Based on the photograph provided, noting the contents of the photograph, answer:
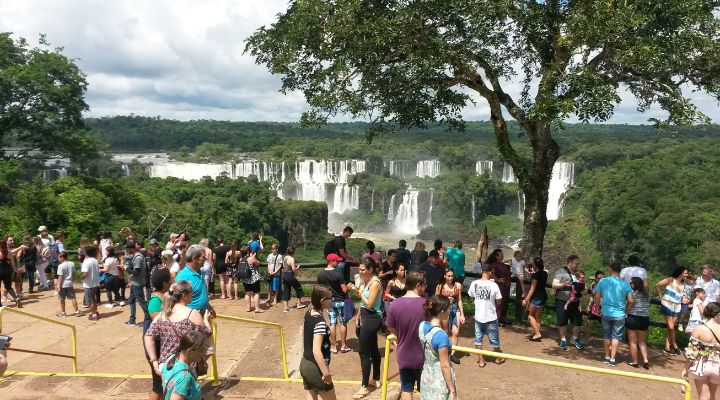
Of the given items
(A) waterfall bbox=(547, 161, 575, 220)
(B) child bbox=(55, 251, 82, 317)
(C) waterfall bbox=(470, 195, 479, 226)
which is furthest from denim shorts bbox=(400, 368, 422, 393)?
(C) waterfall bbox=(470, 195, 479, 226)

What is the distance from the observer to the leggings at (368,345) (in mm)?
6062

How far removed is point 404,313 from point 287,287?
4924 millimetres

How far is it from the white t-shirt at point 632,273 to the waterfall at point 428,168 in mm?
97067

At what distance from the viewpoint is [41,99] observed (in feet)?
86.7

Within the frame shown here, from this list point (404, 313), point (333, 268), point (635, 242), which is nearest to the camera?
point (404, 313)

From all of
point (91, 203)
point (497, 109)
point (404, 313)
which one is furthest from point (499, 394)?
point (91, 203)

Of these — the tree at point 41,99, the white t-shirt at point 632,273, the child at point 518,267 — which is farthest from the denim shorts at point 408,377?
the tree at point 41,99

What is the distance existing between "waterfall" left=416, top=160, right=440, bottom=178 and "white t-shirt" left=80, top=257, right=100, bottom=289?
319 ft

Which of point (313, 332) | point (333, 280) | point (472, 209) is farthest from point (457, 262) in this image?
point (472, 209)

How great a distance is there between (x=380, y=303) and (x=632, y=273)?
4035mm

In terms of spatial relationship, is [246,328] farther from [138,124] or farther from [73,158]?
[138,124]

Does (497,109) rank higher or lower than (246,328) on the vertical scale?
higher

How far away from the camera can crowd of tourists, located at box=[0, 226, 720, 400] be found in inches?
186

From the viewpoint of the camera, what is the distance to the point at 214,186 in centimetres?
6756
